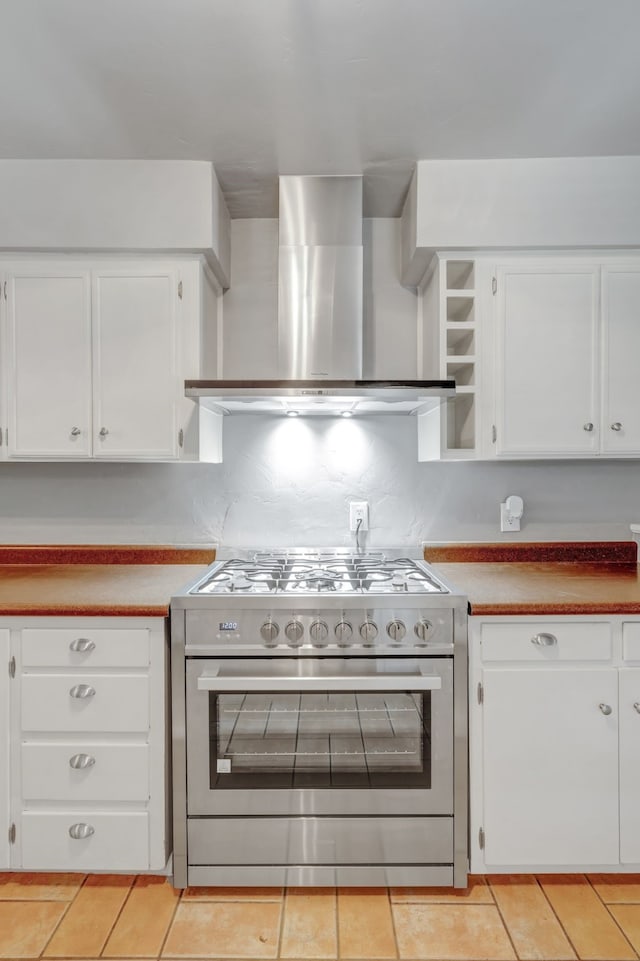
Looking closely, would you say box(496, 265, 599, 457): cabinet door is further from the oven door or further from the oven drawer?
the oven drawer

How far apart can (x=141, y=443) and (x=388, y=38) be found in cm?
152

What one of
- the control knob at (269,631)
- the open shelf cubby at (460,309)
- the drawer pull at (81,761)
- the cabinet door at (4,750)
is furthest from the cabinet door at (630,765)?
the cabinet door at (4,750)

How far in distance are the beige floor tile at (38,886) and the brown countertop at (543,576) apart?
155 centimetres

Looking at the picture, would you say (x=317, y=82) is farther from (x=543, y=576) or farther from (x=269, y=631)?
(x=543, y=576)

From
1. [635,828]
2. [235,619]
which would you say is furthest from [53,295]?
[635,828]

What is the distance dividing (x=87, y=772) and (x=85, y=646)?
396 mm

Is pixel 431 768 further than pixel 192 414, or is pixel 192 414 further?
pixel 192 414

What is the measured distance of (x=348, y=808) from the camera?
1.78m

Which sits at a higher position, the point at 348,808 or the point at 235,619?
the point at 235,619

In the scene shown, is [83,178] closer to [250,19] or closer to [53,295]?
[53,295]

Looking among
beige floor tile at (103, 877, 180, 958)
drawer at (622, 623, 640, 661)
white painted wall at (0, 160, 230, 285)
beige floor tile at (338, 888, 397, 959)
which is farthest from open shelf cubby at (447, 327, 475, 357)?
beige floor tile at (103, 877, 180, 958)

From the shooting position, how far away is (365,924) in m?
1.66

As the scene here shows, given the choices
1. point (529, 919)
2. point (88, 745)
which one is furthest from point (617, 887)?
point (88, 745)

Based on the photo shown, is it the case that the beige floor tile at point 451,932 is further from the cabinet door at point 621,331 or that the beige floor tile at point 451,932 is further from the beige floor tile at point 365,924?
the cabinet door at point 621,331
